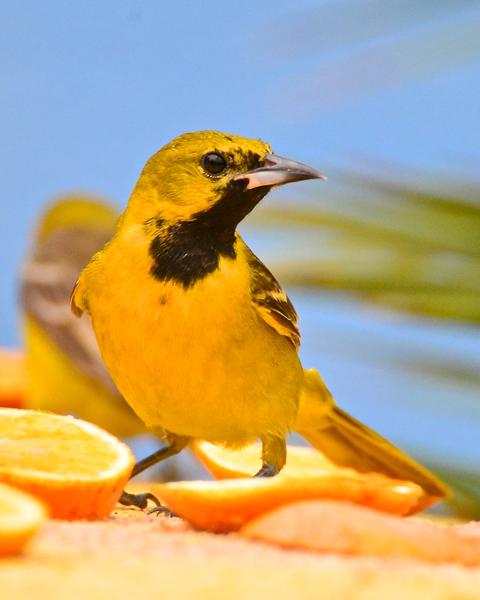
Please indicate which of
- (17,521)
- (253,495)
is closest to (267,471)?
(253,495)

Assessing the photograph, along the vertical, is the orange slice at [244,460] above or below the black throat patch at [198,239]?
below

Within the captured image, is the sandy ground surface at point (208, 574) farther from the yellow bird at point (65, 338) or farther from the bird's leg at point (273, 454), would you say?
the yellow bird at point (65, 338)

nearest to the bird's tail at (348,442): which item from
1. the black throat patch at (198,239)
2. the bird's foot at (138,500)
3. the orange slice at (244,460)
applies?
the orange slice at (244,460)

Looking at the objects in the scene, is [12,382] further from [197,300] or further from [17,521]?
[17,521]

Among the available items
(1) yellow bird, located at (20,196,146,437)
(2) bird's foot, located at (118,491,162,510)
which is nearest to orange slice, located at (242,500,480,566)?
(2) bird's foot, located at (118,491,162,510)

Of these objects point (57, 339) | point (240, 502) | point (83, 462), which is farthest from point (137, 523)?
point (57, 339)

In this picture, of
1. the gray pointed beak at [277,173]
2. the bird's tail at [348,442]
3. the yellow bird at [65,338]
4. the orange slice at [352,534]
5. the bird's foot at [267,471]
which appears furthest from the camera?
the yellow bird at [65,338]

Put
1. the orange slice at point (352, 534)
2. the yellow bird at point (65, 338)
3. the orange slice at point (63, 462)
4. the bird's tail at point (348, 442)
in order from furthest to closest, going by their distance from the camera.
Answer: the yellow bird at point (65, 338)
the bird's tail at point (348, 442)
the orange slice at point (63, 462)
the orange slice at point (352, 534)

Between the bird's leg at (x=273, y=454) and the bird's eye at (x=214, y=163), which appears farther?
the bird's leg at (x=273, y=454)
